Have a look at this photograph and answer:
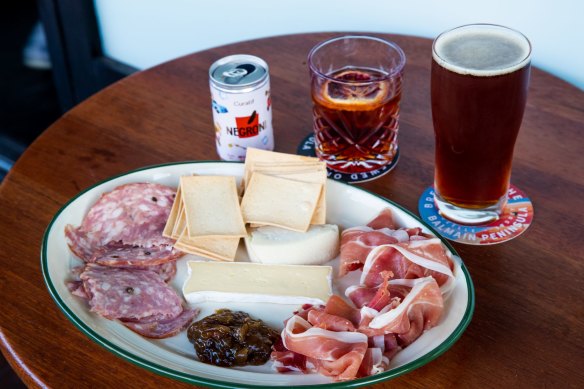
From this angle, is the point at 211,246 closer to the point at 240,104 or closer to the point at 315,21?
the point at 240,104

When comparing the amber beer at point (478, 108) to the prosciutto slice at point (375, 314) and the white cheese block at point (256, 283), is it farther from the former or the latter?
the white cheese block at point (256, 283)

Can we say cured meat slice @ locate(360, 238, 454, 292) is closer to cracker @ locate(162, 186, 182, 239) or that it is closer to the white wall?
cracker @ locate(162, 186, 182, 239)

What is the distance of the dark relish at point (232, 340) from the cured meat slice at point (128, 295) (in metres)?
0.07

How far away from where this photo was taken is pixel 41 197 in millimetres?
1307

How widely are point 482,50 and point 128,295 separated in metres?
0.65

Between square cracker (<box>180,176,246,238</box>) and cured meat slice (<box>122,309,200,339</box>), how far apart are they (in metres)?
0.15

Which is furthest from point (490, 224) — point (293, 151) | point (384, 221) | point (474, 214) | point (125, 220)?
point (125, 220)

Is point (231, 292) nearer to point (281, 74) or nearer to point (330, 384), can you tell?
point (330, 384)

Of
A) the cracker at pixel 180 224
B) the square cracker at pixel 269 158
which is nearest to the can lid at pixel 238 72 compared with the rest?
the square cracker at pixel 269 158

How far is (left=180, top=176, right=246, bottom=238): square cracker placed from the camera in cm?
118

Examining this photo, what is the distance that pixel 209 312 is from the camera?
3.60ft

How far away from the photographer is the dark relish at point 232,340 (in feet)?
3.24

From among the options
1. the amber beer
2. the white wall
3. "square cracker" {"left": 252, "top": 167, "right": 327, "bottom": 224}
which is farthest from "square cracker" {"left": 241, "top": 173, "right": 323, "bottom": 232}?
the white wall

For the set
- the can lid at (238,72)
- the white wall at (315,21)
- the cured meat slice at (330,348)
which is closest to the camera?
the cured meat slice at (330,348)
